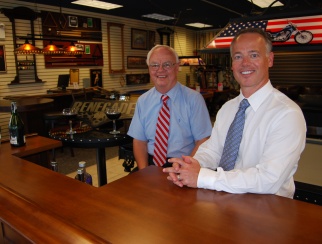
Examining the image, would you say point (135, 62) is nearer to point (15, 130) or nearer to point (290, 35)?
point (290, 35)

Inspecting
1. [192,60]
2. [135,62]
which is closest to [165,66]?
[192,60]

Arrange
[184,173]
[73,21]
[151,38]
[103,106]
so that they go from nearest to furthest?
1. [184,173]
2. [103,106]
3. [73,21]
4. [151,38]

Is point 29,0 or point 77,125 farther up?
point 29,0

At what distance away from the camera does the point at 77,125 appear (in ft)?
10.8

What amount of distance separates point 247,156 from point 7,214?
4.02 ft

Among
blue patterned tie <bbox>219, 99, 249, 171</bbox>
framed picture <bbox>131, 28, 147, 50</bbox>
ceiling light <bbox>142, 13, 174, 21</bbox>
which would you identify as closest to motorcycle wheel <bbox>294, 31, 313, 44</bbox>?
blue patterned tie <bbox>219, 99, 249, 171</bbox>

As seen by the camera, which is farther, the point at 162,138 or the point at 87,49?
the point at 87,49

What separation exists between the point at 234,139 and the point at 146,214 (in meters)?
0.78

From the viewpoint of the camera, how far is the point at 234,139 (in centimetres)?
170

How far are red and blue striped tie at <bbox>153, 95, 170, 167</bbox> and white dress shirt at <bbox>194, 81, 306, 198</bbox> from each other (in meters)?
0.71

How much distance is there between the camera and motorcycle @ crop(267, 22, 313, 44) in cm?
311

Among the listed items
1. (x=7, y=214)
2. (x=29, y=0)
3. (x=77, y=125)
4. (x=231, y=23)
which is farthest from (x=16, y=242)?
(x=29, y=0)

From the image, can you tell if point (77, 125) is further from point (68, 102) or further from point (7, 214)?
point (68, 102)

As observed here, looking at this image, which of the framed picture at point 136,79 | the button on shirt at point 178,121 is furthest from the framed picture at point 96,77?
the button on shirt at point 178,121
